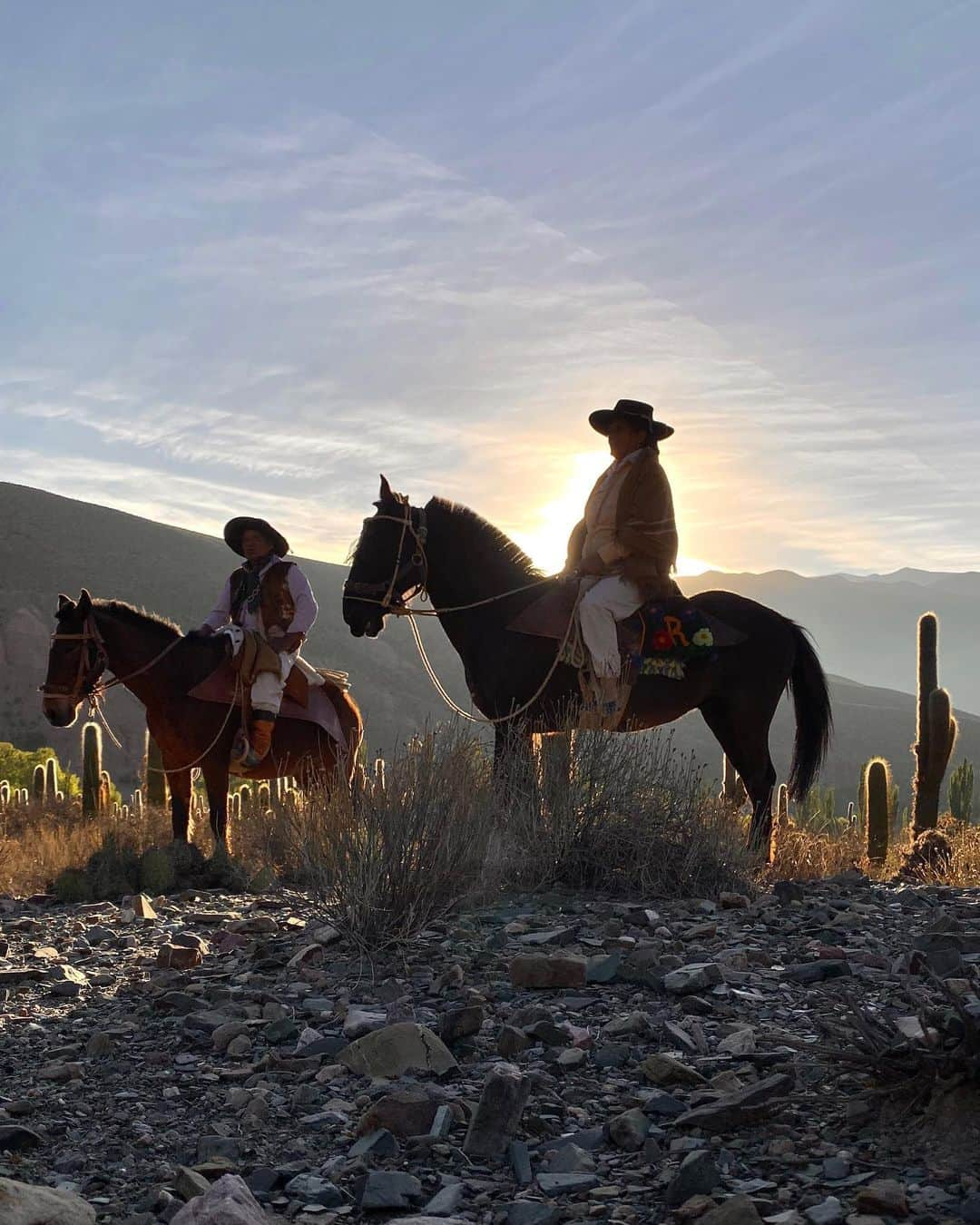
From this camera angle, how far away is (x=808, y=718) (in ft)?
34.3

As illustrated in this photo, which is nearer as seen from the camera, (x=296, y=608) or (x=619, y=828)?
(x=619, y=828)

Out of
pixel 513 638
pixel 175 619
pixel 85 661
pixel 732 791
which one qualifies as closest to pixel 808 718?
pixel 732 791

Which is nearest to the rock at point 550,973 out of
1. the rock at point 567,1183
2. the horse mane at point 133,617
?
the rock at point 567,1183

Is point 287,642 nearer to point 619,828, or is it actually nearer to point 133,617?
point 133,617

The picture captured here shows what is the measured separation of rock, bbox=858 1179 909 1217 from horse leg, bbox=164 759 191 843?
306 inches

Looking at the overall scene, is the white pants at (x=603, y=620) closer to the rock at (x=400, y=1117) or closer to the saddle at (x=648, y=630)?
the saddle at (x=648, y=630)

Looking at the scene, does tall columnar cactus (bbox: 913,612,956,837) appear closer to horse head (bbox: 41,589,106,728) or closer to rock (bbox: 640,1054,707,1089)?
horse head (bbox: 41,589,106,728)

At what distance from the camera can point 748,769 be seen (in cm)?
983

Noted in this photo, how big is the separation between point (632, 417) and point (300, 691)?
3612mm

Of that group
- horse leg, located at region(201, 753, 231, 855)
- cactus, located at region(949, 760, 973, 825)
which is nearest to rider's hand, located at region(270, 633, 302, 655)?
horse leg, located at region(201, 753, 231, 855)

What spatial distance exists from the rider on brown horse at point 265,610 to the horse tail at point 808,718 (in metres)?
4.04

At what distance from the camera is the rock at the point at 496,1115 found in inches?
152

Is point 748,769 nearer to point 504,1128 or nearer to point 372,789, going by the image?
point 372,789

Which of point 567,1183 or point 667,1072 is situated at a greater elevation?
point 667,1072
